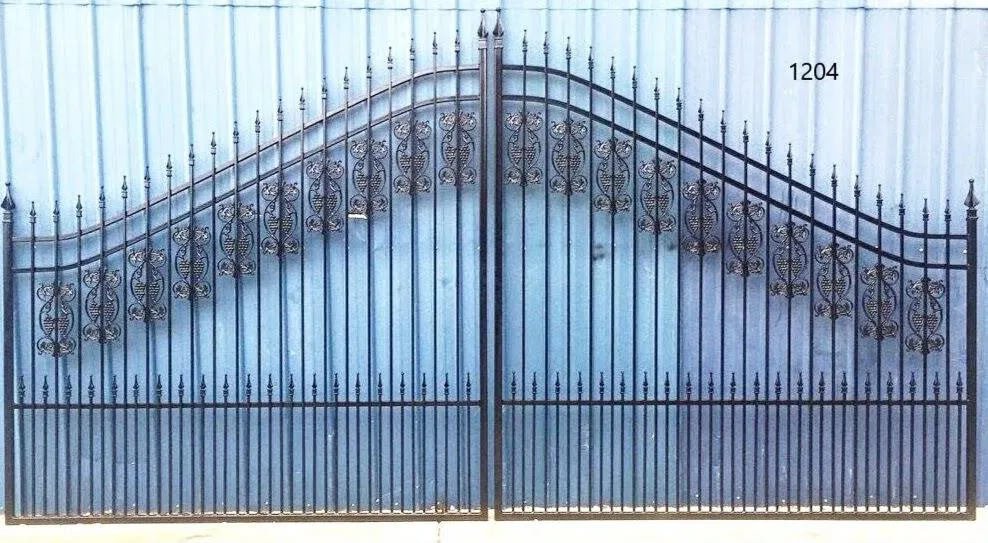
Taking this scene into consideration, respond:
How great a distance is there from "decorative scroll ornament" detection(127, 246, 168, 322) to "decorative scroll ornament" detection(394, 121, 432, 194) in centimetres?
138

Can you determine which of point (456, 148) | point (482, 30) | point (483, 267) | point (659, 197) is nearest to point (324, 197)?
point (456, 148)

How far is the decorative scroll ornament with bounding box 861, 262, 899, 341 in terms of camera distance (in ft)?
19.5

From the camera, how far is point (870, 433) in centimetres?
632

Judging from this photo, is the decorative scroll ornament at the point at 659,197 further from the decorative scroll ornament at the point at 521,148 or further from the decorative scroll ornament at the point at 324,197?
the decorative scroll ornament at the point at 324,197

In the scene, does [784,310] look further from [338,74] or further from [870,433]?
[338,74]

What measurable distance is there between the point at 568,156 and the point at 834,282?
1590 millimetres

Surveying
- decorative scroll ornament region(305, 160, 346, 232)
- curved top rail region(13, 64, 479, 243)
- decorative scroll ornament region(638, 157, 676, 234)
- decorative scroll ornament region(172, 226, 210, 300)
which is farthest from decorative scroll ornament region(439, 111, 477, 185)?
decorative scroll ornament region(172, 226, 210, 300)

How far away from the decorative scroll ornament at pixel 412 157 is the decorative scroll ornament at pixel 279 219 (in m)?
0.58

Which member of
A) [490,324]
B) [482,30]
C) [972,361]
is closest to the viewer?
[482,30]

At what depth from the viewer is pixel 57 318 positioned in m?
5.93

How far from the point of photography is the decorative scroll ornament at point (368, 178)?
19.4ft

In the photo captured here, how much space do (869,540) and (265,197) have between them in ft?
12.1

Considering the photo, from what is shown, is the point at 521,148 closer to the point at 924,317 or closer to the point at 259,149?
the point at 259,149

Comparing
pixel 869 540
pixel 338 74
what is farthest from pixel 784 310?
pixel 338 74
